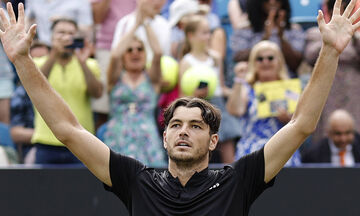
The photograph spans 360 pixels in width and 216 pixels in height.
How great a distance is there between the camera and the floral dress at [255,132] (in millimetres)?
7105

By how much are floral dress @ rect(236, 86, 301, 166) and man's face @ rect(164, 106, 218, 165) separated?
2598mm

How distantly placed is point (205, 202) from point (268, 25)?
380 cm

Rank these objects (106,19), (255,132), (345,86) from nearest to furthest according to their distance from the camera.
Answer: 1. (255,132)
2. (345,86)
3. (106,19)

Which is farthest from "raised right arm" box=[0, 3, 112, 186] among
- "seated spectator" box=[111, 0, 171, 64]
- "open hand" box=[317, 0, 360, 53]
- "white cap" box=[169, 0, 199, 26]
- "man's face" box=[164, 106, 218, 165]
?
"white cap" box=[169, 0, 199, 26]

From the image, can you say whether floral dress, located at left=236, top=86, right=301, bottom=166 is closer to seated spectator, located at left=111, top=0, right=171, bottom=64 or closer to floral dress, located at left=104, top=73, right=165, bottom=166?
floral dress, located at left=104, top=73, right=165, bottom=166

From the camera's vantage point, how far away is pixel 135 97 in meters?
7.24

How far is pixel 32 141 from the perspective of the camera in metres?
7.30

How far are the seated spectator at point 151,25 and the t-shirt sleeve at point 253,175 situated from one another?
3320mm

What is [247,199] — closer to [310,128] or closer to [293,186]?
[310,128]

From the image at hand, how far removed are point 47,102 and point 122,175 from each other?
59cm

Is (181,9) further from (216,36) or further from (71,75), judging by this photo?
(71,75)

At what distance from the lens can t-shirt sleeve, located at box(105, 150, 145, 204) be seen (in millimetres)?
4383

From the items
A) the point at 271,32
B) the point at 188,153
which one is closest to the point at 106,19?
the point at 271,32


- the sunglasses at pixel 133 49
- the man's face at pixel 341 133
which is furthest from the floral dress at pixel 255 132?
the sunglasses at pixel 133 49
